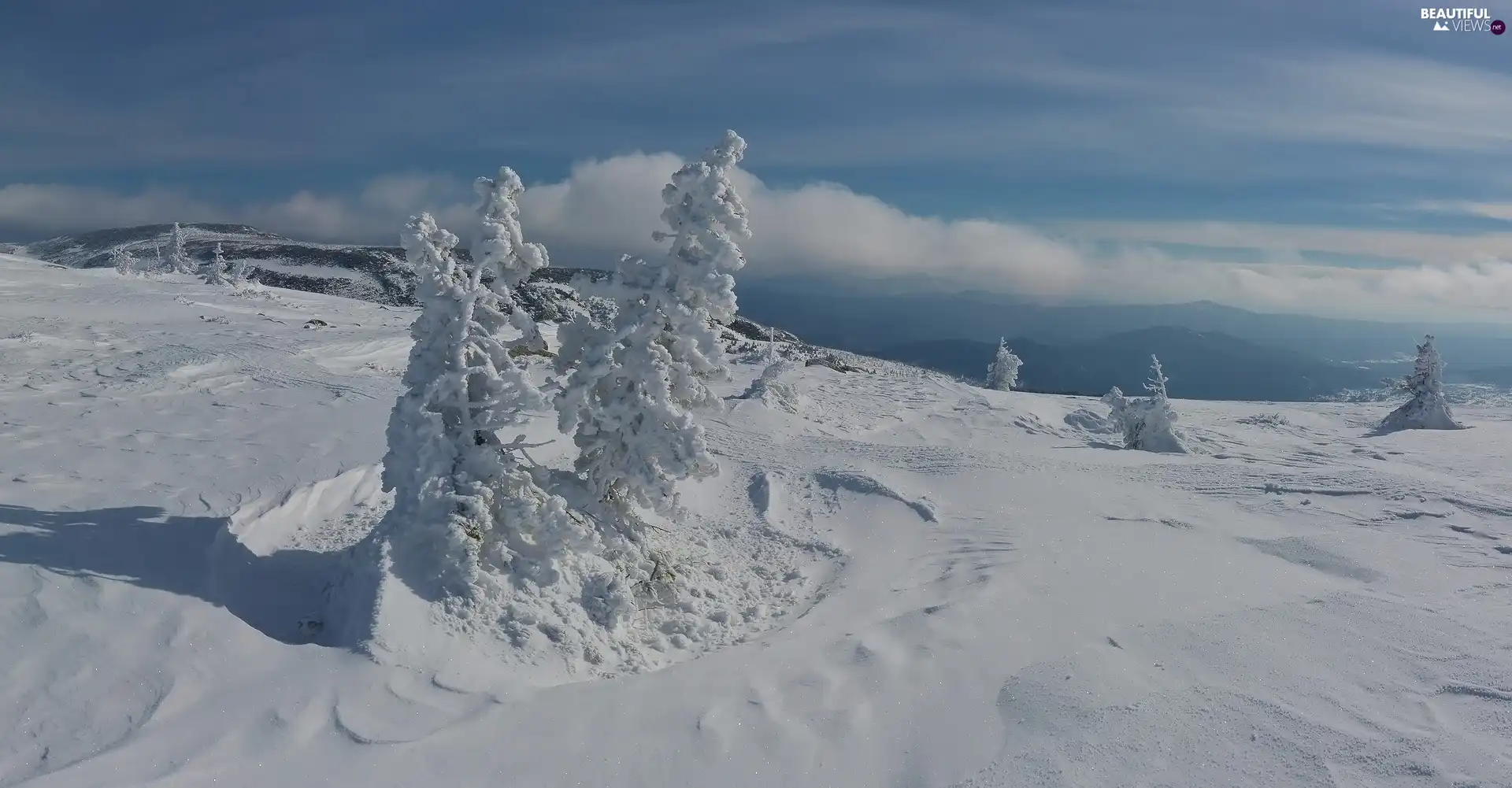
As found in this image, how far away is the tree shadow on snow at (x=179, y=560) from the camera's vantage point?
1006cm

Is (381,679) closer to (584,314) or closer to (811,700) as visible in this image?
(811,700)

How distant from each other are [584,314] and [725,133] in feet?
12.6

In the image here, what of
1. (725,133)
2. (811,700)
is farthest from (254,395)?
(811,700)

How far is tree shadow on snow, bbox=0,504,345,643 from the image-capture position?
1006 centimetres

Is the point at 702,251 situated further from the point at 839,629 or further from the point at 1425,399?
the point at 1425,399

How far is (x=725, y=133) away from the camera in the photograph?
1276 centimetres

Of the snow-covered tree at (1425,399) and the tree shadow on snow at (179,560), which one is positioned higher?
the snow-covered tree at (1425,399)

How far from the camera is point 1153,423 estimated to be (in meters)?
25.7

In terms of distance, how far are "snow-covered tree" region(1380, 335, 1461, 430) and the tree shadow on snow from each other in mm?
35674

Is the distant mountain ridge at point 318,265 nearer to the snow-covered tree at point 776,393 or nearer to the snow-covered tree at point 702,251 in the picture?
the snow-covered tree at point 776,393

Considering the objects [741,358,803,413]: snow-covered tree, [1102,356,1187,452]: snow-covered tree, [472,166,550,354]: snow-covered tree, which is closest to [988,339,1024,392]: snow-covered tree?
[1102,356,1187,452]: snow-covered tree

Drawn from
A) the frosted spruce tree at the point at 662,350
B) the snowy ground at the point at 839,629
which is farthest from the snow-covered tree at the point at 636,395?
the snowy ground at the point at 839,629

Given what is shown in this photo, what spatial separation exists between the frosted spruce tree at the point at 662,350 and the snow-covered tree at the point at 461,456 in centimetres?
136

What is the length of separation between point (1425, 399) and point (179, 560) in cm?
3812
